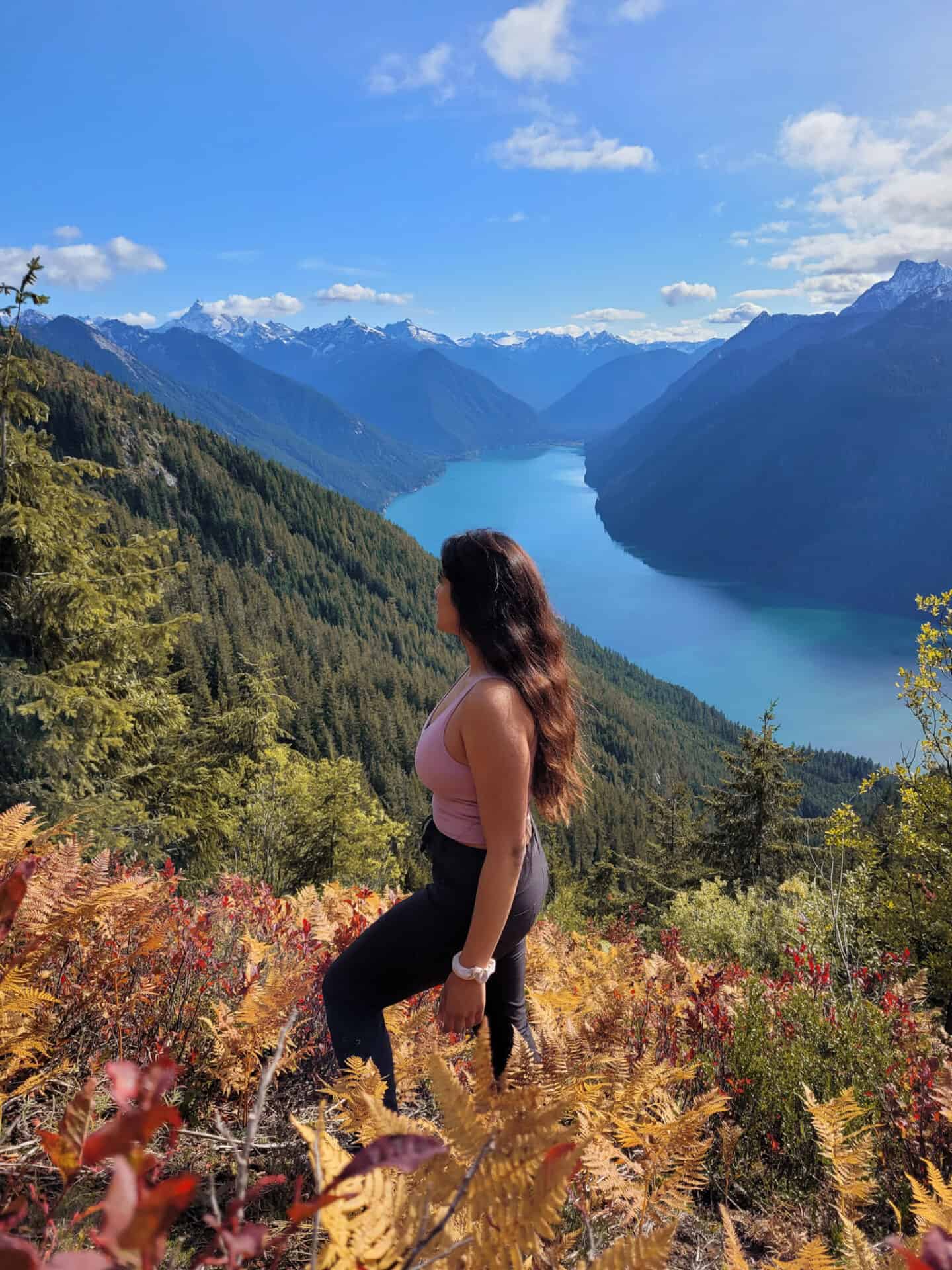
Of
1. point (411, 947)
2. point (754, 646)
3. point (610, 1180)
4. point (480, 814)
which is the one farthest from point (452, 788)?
point (754, 646)

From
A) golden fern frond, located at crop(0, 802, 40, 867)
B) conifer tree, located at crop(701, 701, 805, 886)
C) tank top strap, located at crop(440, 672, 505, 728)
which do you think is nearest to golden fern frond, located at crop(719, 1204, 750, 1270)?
tank top strap, located at crop(440, 672, 505, 728)

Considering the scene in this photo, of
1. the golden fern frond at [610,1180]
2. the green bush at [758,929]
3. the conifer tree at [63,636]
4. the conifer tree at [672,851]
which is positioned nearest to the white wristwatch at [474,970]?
the golden fern frond at [610,1180]

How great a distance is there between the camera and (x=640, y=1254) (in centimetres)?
89

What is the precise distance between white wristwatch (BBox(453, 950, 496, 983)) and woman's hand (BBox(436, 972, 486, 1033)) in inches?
0.6

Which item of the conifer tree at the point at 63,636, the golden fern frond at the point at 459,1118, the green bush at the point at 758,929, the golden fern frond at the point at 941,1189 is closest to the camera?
the golden fern frond at the point at 459,1118

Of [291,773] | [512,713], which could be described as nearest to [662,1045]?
[512,713]

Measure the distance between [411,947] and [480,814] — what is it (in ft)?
1.56

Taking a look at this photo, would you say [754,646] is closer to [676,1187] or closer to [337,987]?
[337,987]

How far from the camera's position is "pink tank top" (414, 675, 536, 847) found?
2041 mm

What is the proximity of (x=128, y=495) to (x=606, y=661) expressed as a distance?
77.6 meters

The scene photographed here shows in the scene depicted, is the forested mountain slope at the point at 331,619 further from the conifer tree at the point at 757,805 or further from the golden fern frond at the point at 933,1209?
the golden fern frond at the point at 933,1209

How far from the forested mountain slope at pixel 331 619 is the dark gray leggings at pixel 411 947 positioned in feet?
201

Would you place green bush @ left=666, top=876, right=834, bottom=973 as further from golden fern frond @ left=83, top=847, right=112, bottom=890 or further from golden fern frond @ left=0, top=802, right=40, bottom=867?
golden fern frond @ left=0, top=802, right=40, bottom=867

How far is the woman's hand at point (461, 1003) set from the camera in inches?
79.7
